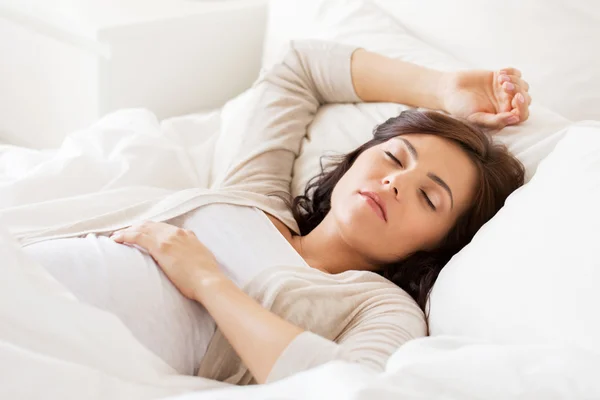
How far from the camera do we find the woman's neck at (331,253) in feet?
3.80

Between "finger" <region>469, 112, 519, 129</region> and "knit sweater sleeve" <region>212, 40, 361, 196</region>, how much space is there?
26 centimetres

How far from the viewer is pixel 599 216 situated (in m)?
0.85

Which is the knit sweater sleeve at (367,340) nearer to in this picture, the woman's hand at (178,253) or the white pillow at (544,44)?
the woman's hand at (178,253)

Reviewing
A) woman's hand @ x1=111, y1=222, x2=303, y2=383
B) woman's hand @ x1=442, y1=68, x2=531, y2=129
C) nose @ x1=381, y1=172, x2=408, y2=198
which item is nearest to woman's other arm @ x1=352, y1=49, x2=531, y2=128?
woman's hand @ x1=442, y1=68, x2=531, y2=129

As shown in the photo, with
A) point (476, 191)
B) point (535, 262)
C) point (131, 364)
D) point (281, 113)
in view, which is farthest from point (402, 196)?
point (131, 364)

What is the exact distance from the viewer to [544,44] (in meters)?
1.32

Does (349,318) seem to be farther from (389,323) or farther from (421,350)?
(421,350)

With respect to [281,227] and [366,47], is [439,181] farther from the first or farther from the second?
[366,47]

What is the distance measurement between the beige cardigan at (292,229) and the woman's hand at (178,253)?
6 centimetres

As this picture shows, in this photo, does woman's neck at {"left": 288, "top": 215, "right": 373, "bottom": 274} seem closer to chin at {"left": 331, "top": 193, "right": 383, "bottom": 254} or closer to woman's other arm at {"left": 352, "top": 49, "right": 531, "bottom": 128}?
chin at {"left": 331, "top": 193, "right": 383, "bottom": 254}

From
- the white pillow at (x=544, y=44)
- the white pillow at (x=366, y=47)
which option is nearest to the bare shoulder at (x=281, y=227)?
the white pillow at (x=366, y=47)

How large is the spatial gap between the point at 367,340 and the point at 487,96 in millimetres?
539

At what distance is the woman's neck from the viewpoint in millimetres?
1157

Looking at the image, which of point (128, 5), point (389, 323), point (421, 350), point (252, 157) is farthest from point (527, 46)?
point (128, 5)
